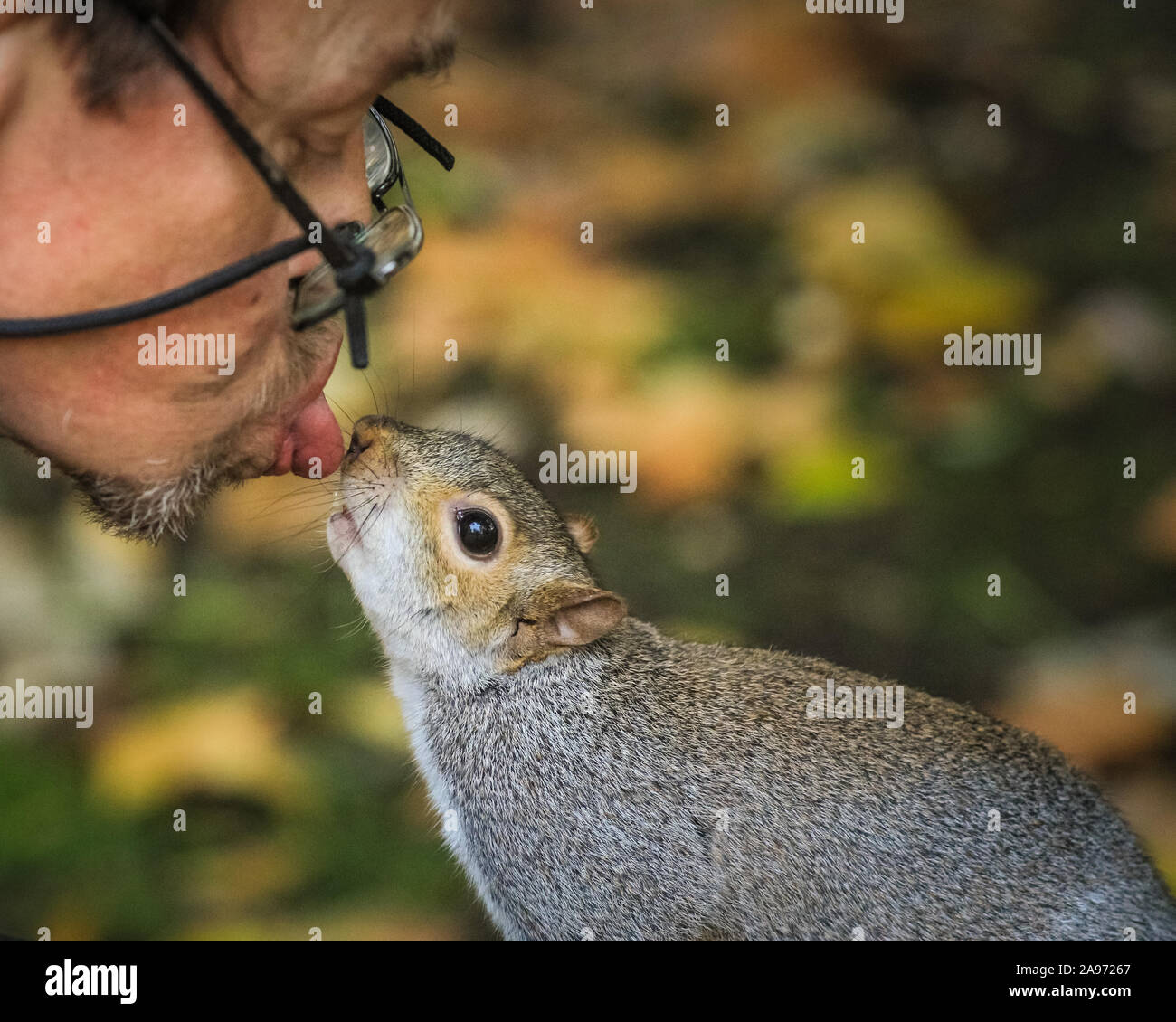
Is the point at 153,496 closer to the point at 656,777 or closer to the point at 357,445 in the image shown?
the point at 357,445

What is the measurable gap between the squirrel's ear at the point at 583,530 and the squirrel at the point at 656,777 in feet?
0.55

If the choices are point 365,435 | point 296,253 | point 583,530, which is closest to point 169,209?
point 296,253

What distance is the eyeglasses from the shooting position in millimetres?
1242

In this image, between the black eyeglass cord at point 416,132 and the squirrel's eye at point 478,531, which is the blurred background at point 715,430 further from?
the black eyeglass cord at point 416,132

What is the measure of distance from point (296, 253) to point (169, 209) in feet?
0.44

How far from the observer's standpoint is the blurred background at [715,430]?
2695 mm

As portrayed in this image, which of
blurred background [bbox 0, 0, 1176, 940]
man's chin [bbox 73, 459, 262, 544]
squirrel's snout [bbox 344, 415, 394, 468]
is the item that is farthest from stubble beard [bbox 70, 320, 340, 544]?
blurred background [bbox 0, 0, 1176, 940]

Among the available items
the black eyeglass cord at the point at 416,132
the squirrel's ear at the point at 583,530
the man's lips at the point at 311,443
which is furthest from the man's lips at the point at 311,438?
the squirrel's ear at the point at 583,530

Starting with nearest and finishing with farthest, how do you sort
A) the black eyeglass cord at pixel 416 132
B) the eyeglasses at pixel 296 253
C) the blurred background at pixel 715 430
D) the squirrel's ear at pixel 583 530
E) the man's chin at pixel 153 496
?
the eyeglasses at pixel 296 253 → the man's chin at pixel 153 496 → the black eyeglass cord at pixel 416 132 → the squirrel's ear at pixel 583 530 → the blurred background at pixel 715 430

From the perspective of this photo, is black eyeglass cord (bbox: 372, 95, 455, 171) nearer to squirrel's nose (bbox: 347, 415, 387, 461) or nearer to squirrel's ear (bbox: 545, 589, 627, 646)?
squirrel's nose (bbox: 347, 415, 387, 461)

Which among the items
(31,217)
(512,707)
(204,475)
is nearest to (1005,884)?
(512,707)

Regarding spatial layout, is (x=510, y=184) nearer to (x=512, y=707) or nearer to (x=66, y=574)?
(x=66, y=574)

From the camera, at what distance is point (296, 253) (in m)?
1.37

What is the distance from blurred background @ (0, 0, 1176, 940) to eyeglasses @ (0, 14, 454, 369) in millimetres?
1134
